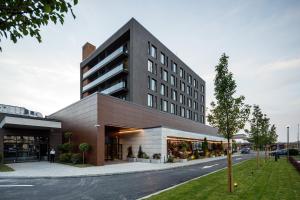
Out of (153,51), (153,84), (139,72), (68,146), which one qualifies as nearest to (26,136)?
(68,146)

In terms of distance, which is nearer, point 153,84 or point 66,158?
point 66,158

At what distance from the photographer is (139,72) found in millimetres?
38281

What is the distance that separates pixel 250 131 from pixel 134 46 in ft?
72.3

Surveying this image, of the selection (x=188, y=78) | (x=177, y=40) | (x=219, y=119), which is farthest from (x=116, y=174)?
(x=177, y=40)

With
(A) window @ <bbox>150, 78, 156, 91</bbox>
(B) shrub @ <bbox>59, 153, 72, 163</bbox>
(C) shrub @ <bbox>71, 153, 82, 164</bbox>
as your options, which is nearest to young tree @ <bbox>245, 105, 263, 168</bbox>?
(C) shrub @ <bbox>71, 153, 82, 164</bbox>

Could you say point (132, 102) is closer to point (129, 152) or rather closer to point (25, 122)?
point (129, 152)

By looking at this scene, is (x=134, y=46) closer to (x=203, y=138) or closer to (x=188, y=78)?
(x=203, y=138)

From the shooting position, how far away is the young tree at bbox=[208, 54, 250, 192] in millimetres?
11141

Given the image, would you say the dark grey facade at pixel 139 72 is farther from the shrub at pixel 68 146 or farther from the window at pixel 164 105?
the shrub at pixel 68 146

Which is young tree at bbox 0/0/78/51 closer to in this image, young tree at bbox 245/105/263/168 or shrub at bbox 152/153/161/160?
young tree at bbox 245/105/263/168

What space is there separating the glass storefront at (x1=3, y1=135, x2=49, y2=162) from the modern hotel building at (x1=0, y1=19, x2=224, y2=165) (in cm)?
369

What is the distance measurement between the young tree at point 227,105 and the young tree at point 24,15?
8.81 m

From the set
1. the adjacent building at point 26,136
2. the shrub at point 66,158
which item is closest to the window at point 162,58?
the adjacent building at point 26,136

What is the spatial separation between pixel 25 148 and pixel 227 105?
30.0 metres
